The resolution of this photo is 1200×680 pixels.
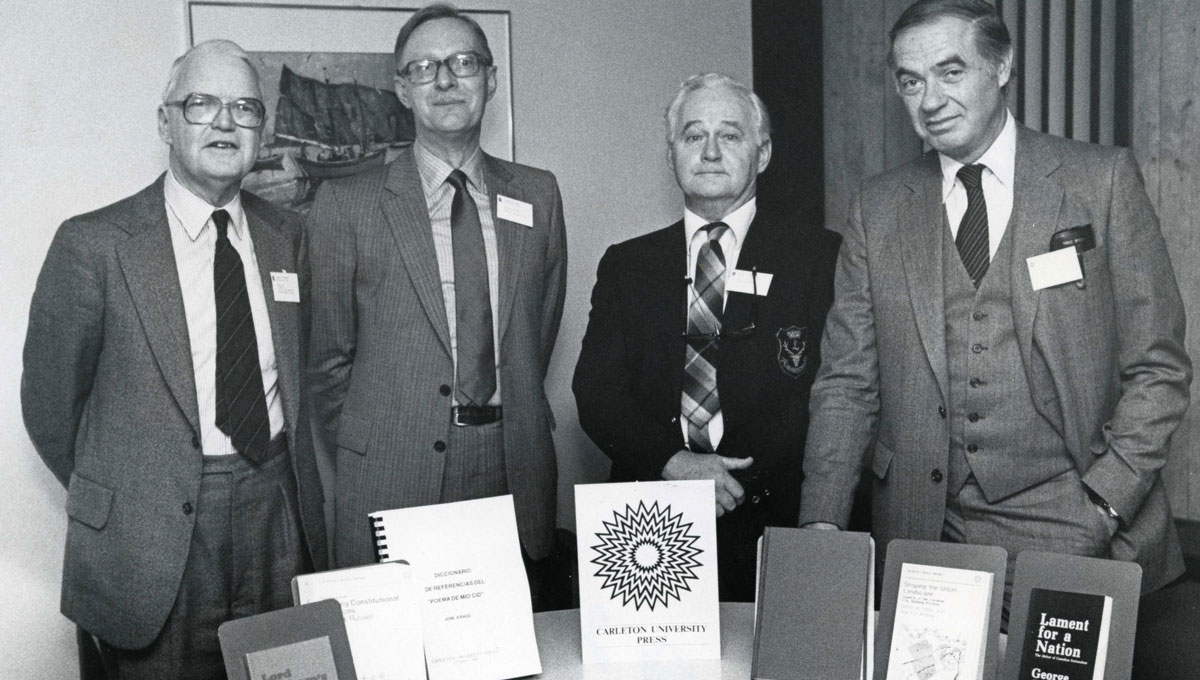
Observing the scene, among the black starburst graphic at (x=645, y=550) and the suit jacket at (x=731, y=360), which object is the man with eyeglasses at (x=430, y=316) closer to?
the suit jacket at (x=731, y=360)

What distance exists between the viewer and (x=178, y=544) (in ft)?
8.60

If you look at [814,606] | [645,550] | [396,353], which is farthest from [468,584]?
[396,353]

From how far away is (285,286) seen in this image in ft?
9.39

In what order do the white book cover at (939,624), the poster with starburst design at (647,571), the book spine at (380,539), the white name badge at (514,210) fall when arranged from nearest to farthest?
the white book cover at (939,624), the book spine at (380,539), the poster with starburst design at (647,571), the white name badge at (514,210)

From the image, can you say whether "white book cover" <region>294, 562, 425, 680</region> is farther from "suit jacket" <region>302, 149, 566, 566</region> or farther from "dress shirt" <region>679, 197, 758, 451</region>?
"dress shirt" <region>679, 197, 758, 451</region>

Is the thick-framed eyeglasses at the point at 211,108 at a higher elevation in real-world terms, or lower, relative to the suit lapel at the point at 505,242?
higher

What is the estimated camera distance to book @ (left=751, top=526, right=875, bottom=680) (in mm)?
1895

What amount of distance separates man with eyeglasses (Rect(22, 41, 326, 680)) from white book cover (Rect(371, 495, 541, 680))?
0.83 meters

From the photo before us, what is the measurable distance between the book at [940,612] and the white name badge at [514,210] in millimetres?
1624

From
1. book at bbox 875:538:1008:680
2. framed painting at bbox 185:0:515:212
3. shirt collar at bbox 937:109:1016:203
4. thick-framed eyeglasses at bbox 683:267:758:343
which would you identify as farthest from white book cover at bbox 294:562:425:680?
framed painting at bbox 185:0:515:212

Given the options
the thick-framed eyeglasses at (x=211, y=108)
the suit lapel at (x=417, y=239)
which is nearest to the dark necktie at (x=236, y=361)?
the thick-framed eyeglasses at (x=211, y=108)

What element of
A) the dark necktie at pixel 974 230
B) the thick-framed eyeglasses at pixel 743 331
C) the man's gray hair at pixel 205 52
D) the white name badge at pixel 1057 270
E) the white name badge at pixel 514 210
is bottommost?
the thick-framed eyeglasses at pixel 743 331

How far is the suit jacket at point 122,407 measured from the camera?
Answer: 261cm

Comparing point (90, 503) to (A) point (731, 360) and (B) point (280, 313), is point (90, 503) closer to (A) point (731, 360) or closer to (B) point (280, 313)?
(B) point (280, 313)
